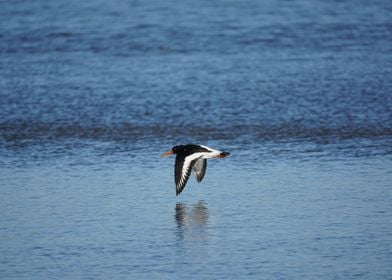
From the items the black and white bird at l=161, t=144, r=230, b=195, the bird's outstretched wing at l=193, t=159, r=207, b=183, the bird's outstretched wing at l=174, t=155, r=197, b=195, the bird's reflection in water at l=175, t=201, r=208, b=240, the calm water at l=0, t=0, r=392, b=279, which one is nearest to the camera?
the calm water at l=0, t=0, r=392, b=279

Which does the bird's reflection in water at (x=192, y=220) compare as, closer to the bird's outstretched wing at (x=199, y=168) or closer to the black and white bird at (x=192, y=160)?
the black and white bird at (x=192, y=160)

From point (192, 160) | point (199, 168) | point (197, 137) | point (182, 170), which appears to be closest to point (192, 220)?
point (182, 170)

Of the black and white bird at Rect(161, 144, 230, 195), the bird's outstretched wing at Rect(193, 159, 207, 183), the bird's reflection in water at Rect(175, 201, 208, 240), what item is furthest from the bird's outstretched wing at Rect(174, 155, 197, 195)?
the bird's reflection in water at Rect(175, 201, 208, 240)

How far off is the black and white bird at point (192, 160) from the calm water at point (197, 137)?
0.19m

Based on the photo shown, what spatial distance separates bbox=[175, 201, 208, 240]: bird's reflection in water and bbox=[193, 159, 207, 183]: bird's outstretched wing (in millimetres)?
819

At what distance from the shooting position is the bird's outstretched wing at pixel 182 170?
10.1m

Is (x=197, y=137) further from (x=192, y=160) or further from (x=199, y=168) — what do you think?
(x=192, y=160)

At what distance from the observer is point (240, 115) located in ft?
47.1

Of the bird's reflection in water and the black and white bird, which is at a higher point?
the black and white bird

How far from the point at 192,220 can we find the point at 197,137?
406cm

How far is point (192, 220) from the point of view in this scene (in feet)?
30.5

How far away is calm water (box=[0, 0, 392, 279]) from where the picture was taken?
8.20 m

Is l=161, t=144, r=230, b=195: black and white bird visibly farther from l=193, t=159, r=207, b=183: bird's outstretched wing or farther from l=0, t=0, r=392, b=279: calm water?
l=0, t=0, r=392, b=279: calm water

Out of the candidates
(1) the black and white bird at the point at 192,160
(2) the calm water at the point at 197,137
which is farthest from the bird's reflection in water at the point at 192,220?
(1) the black and white bird at the point at 192,160
